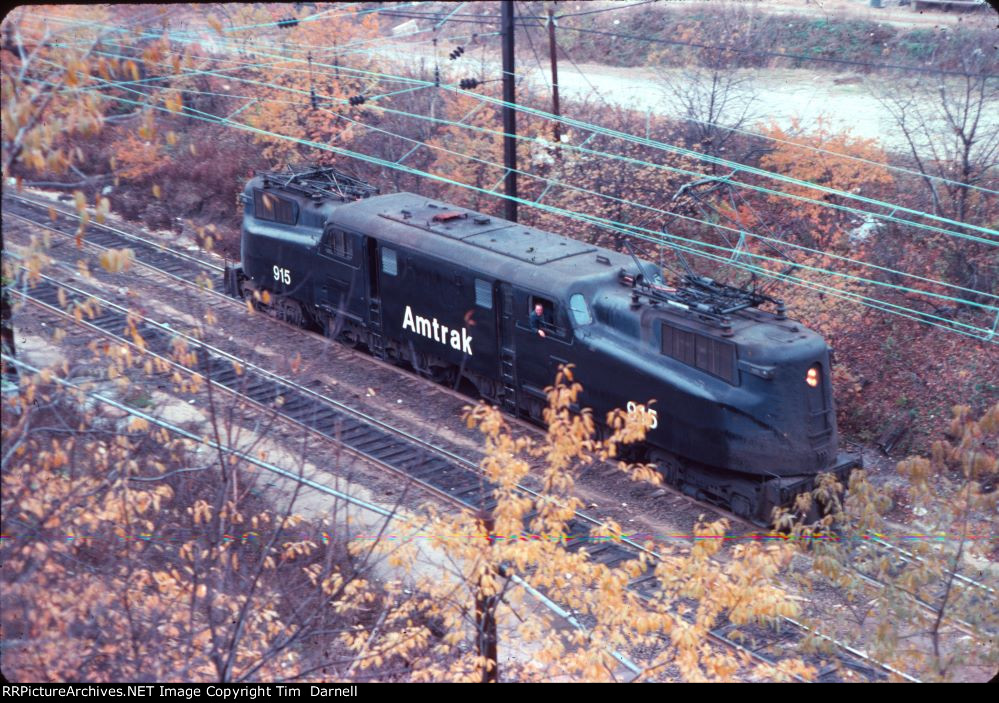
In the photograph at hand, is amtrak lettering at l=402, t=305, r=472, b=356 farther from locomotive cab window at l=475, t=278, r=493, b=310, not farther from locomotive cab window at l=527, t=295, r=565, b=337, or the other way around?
locomotive cab window at l=527, t=295, r=565, b=337

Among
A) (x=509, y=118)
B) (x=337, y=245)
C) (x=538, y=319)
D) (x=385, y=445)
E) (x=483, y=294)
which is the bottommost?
(x=385, y=445)

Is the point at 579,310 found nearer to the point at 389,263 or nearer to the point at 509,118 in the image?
the point at 389,263

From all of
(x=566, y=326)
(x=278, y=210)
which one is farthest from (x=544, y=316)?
(x=278, y=210)

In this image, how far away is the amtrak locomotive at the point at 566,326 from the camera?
14.7 metres

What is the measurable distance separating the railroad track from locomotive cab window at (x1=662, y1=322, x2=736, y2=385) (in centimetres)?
286

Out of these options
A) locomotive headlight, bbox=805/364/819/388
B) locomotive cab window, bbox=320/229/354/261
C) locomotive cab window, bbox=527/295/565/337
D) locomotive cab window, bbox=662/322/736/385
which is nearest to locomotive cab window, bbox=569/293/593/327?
locomotive cab window, bbox=527/295/565/337

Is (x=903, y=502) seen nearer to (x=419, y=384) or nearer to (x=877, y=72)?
(x=419, y=384)

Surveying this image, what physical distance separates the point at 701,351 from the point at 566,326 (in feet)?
8.22

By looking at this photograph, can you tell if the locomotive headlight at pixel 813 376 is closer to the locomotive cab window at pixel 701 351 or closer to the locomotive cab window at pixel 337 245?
the locomotive cab window at pixel 701 351

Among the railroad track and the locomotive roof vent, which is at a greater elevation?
the locomotive roof vent

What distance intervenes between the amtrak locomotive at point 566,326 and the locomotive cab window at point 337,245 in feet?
0.13

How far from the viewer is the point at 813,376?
575 inches

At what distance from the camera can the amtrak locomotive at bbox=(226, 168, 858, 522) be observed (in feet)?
48.1

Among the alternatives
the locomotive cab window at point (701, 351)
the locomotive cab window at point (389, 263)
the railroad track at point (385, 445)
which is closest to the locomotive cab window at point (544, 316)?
the locomotive cab window at point (701, 351)
